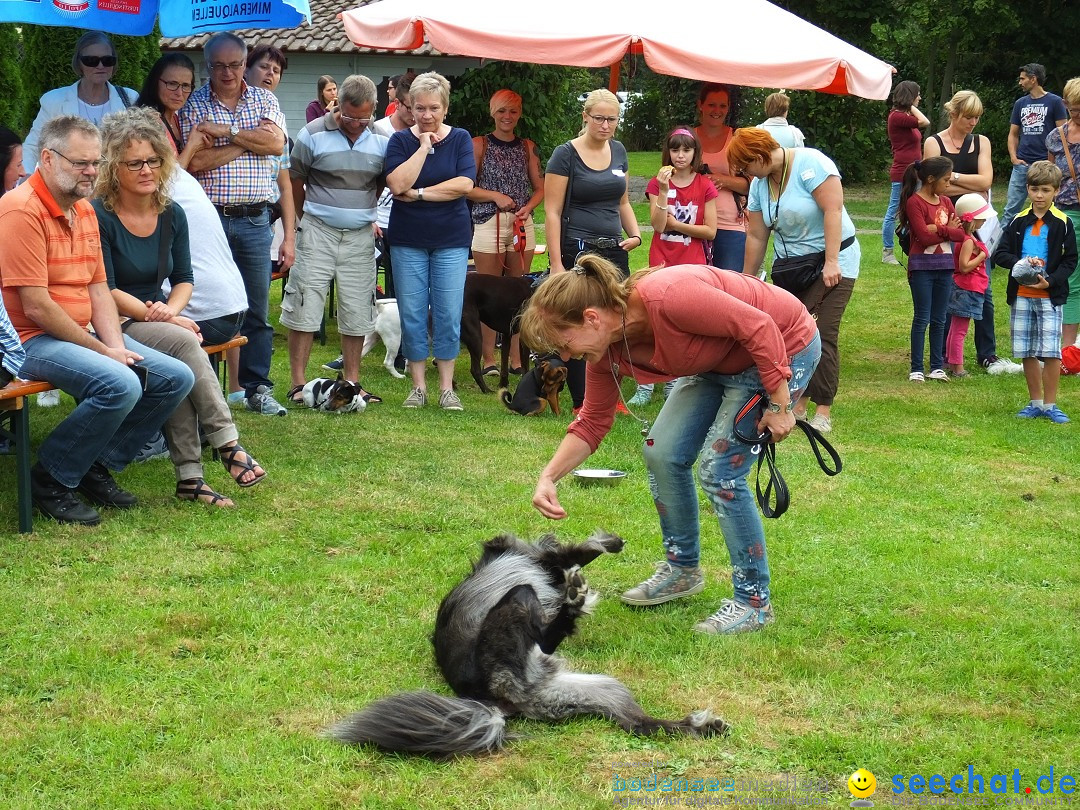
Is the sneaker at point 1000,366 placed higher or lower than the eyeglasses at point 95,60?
lower

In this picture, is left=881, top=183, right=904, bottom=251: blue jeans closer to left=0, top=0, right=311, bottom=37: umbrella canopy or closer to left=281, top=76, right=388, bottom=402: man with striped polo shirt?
left=281, top=76, right=388, bottom=402: man with striped polo shirt

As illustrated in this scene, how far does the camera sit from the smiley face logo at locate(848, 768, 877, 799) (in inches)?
119

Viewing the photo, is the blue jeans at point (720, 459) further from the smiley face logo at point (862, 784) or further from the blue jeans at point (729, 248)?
the blue jeans at point (729, 248)

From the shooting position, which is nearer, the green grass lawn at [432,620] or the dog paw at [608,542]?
the green grass lawn at [432,620]

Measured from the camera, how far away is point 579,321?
3.59m

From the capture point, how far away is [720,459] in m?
3.89

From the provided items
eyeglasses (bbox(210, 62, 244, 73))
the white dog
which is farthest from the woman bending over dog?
the white dog

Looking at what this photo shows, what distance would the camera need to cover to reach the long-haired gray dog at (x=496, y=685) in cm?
319

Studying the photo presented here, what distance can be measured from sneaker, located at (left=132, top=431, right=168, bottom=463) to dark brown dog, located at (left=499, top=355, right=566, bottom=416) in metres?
2.48

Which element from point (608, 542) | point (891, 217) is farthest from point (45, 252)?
point (891, 217)

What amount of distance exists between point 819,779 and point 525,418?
4772 mm

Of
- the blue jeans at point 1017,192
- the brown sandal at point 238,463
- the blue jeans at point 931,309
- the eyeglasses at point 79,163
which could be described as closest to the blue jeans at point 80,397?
the brown sandal at point 238,463

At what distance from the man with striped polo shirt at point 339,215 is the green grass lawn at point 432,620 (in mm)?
1147

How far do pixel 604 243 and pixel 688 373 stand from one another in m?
3.95
